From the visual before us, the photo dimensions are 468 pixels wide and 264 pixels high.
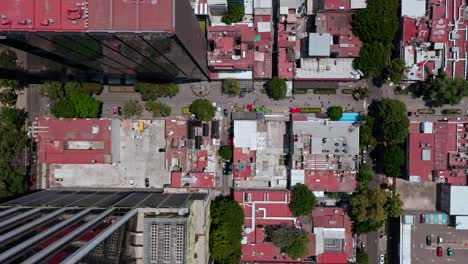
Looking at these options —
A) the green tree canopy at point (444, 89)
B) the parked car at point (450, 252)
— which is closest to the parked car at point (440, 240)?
the parked car at point (450, 252)

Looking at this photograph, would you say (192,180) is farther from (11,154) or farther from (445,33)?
(445,33)

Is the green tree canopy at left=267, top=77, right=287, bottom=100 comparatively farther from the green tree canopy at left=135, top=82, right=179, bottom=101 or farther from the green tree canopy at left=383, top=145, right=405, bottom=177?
the green tree canopy at left=383, top=145, right=405, bottom=177

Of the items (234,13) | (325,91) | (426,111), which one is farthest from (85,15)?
(426,111)

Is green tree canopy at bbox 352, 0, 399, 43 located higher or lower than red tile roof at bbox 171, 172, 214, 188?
higher

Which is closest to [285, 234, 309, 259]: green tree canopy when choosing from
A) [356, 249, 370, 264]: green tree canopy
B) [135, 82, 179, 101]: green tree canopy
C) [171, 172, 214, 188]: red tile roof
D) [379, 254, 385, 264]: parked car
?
[356, 249, 370, 264]: green tree canopy

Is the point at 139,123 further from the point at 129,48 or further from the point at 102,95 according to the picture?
the point at 129,48

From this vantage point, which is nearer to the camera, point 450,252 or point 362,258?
point 362,258
